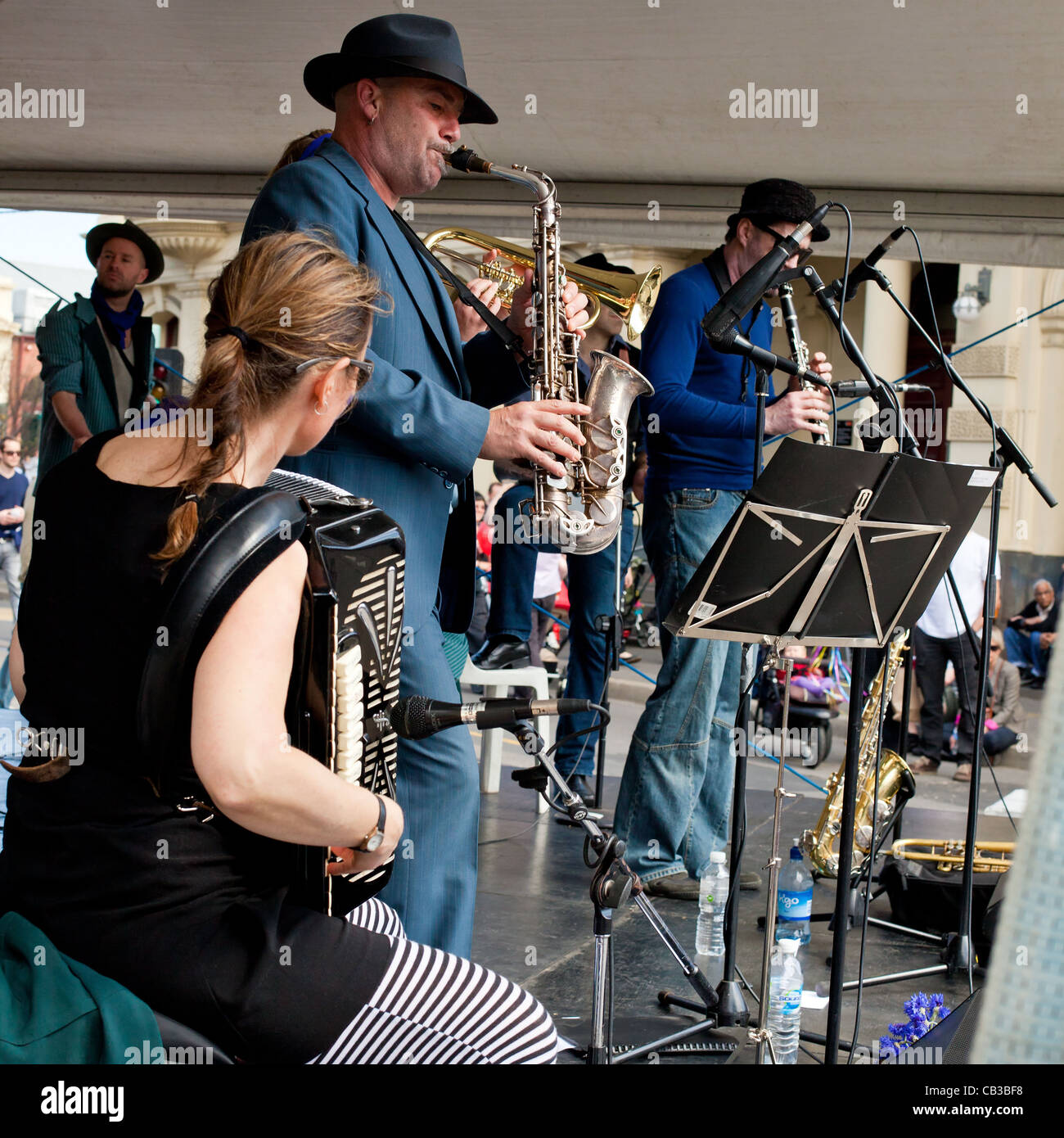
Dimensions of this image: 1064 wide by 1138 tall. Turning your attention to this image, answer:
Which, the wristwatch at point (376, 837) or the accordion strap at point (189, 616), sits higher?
the accordion strap at point (189, 616)

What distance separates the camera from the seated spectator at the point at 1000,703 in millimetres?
8688

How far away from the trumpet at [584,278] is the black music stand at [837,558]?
156 centimetres

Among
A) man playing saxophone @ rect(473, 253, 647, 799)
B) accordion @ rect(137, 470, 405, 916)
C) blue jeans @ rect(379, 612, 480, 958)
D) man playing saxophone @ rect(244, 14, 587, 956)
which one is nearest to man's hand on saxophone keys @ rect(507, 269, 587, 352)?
man playing saxophone @ rect(244, 14, 587, 956)

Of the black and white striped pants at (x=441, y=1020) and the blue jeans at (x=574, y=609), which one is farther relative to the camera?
the blue jeans at (x=574, y=609)

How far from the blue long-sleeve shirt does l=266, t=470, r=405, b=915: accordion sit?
216 cm

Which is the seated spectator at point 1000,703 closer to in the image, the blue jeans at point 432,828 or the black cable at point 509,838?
the black cable at point 509,838

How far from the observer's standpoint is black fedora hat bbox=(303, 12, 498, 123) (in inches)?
102

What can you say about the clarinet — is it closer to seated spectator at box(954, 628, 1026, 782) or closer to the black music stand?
the black music stand

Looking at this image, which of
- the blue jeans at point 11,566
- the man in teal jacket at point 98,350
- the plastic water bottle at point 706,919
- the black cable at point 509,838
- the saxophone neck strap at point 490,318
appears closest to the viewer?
the saxophone neck strap at point 490,318

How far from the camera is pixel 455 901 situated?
2.46 meters

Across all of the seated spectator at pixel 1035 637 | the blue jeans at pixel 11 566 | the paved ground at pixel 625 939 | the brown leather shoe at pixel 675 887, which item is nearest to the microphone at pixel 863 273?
the paved ground at pixel 625 939

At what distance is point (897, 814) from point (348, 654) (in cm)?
322

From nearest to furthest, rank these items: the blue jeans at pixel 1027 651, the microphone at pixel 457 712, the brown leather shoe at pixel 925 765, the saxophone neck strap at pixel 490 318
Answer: the microphone at pixel 457 712
the saxophone neck strap at pixel 490 318
the brown leather shoe at pixel 925 765
the blue jeans at pixel 1027 651

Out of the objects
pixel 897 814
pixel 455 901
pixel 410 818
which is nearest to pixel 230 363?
pixel 410 818
